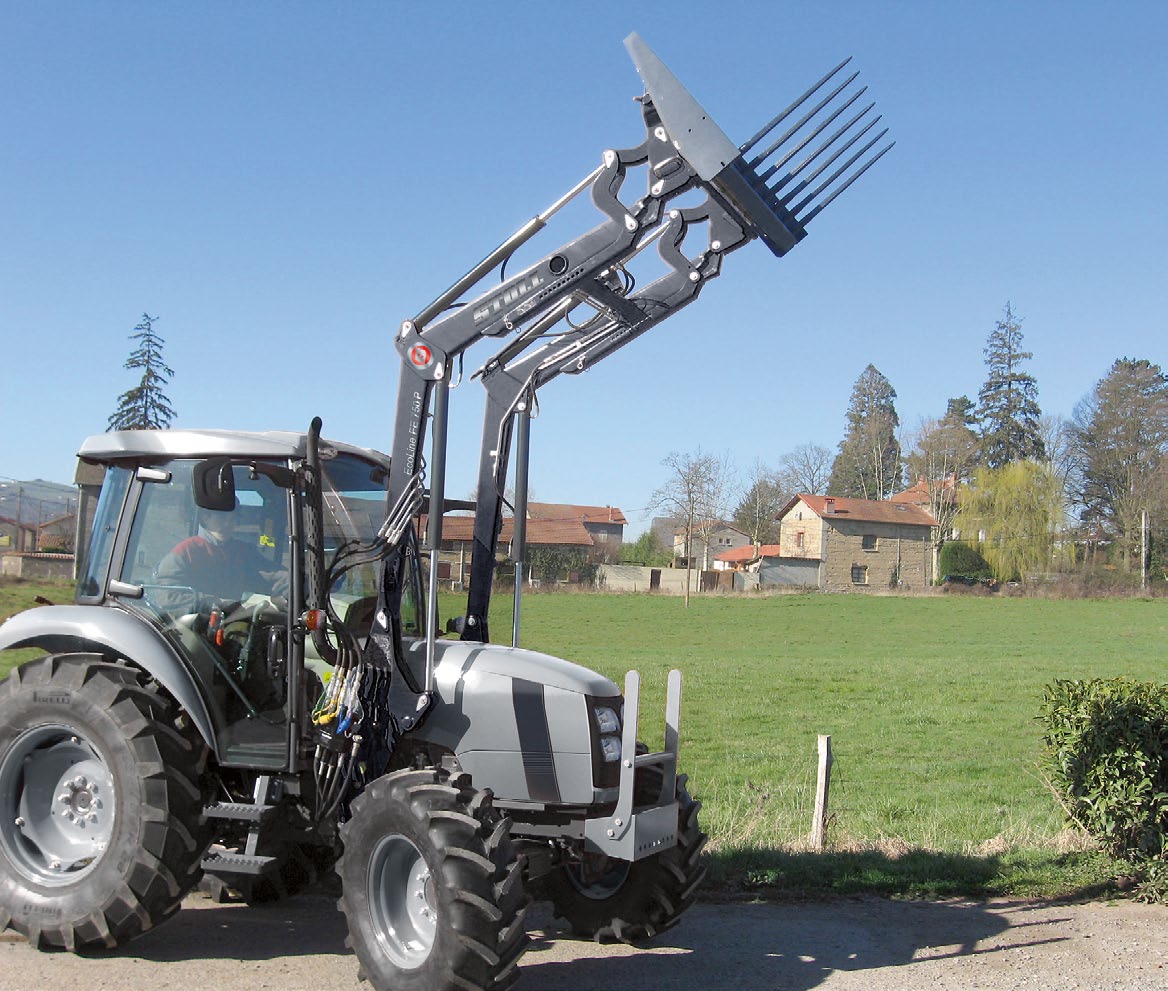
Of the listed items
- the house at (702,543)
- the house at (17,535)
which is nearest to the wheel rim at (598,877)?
the house at (17,535)

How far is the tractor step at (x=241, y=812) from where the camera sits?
224 inches

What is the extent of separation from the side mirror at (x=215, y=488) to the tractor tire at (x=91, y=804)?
1012 mm

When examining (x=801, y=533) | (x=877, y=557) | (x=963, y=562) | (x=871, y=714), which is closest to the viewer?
(x=871, y=714)

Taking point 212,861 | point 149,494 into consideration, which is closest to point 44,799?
point 212,861

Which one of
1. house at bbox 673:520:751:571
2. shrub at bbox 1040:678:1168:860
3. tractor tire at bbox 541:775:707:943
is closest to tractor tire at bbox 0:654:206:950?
tractor tire at bbox 541:775:707:943

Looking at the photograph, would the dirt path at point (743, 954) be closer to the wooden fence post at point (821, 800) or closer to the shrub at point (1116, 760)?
the shrub at point (1116, 760)

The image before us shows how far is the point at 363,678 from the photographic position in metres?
5.74

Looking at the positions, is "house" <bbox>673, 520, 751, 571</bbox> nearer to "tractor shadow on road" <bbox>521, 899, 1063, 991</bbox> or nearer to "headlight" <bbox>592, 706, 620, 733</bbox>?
"tractor shadow on road" <bbox>521, 899, 1063, 991</bbox>

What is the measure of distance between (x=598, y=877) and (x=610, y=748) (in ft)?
3.44

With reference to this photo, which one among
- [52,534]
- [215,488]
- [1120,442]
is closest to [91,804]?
[215,488]

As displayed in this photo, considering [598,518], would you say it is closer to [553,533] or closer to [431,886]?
[553,533]

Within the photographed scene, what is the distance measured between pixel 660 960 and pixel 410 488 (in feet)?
8.89

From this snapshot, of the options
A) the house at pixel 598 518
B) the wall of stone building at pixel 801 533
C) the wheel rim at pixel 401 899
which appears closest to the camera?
the wheel rim at pixel 401 899

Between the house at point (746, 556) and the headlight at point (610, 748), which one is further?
the house at point (746, 556)
